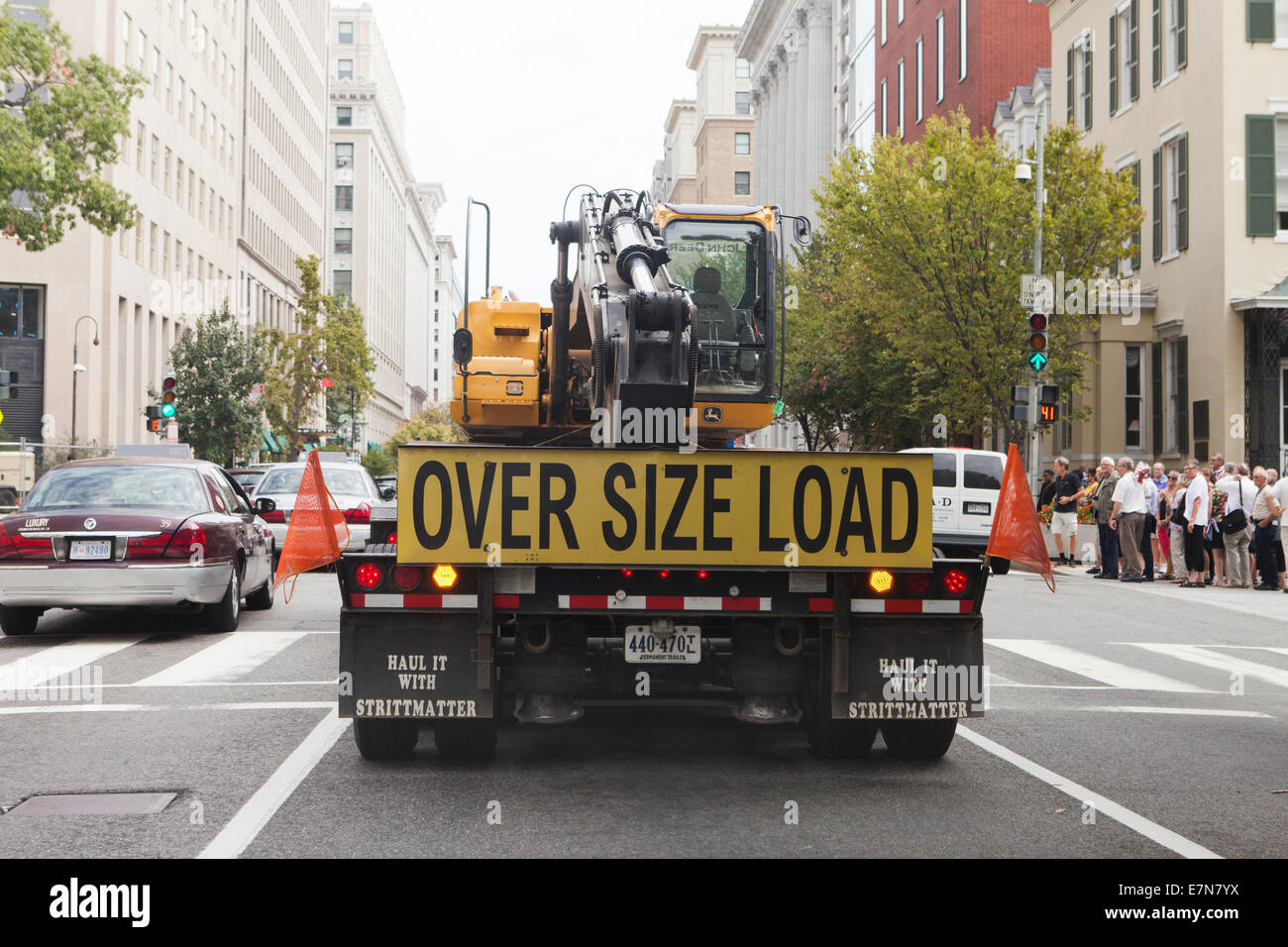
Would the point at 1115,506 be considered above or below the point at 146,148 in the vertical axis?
below

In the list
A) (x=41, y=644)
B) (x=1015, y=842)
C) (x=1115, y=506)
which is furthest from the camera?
(x=1115, y=506)

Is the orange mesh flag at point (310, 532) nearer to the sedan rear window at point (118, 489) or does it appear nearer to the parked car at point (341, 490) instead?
the sedan rear window at point (118, 489)

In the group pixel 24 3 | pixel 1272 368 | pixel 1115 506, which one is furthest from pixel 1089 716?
pixel 24 3

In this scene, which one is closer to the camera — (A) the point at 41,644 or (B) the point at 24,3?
(A) the point at 41,644

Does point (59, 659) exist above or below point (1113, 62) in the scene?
below

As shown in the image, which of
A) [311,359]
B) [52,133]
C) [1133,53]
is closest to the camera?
[52,133]

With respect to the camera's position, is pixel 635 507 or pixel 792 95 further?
pixel 792 95

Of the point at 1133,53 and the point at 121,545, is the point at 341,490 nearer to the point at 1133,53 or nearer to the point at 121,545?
the point at 121,545

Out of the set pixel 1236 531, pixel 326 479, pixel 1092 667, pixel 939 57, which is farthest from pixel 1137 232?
pixel 1092 667

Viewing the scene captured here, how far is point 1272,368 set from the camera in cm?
3031

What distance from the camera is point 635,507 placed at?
6820mm

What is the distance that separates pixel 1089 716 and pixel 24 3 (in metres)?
45.5

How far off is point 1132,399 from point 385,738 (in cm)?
3032

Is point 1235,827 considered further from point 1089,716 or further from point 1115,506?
point 1115,506
